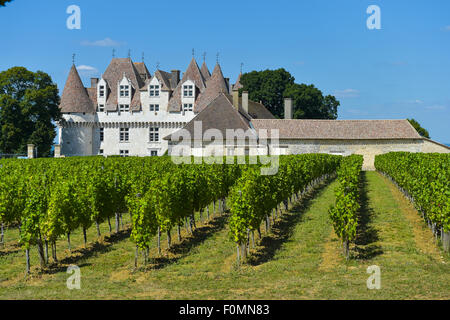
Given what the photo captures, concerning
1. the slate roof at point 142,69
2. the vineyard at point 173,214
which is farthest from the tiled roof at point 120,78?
the vineyard at point 173,214

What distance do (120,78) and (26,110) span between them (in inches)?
442

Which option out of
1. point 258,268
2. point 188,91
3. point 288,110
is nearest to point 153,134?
point 188,91

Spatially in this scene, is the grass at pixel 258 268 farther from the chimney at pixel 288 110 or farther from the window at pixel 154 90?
the chimney at pixel 288 110

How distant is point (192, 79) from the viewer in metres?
54.1

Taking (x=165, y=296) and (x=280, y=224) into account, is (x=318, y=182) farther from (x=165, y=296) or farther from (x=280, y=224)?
(x=165, y=296)

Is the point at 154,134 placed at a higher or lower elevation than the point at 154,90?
lower

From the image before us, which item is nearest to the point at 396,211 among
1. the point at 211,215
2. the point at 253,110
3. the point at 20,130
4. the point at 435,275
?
the point at 211,215

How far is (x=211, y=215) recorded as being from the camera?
18391 millimetres

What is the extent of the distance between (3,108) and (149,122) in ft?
50.2

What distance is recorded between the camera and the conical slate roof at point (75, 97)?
177 feet

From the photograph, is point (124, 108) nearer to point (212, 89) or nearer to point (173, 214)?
point (212, 89)

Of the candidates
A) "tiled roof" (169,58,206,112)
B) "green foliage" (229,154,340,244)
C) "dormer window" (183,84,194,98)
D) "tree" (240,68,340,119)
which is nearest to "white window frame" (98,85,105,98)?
"tiled roof" (169,58,206,112)

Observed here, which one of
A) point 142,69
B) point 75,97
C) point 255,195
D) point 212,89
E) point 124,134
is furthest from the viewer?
point 142,69

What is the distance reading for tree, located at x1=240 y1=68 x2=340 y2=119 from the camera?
207ft
